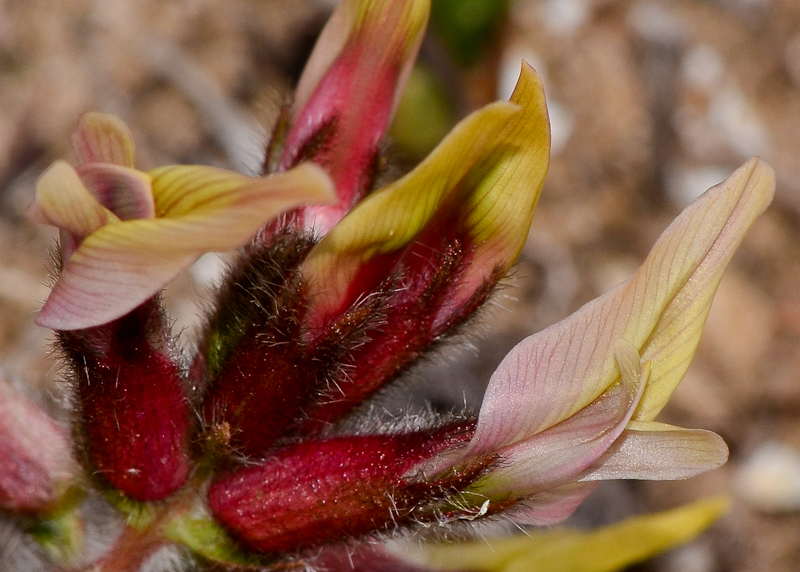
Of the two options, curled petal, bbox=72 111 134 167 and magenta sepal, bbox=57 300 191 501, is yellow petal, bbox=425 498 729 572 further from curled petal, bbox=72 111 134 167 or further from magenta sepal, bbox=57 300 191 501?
curled petal, bbox=72 111 134 167

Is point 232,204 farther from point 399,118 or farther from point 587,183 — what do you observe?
point 587,183

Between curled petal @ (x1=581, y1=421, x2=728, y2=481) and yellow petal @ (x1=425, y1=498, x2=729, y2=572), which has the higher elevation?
curled petal @ (x1=581, y1=421, x2=728, y2=481)

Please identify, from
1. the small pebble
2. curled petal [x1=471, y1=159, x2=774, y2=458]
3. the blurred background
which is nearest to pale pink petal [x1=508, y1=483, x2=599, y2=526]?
curled petal [x1=471, y1=159, x2=774, y2=458]

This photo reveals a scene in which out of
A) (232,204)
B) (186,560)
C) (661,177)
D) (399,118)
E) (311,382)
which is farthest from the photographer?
(661,177)

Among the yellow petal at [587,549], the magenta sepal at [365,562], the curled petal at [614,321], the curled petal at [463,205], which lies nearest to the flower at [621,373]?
the curled petal at [614,321]

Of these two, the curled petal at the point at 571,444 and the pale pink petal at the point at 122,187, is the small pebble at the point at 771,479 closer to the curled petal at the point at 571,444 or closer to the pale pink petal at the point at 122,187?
the curled petal at the point at 571,444

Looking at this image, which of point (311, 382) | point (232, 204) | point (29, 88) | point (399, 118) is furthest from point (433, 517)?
point (29, 88)
